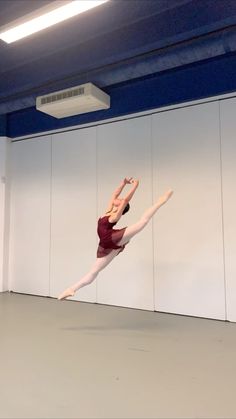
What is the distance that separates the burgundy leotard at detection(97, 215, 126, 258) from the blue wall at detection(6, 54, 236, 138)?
2.04m

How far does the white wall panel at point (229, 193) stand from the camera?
12.8 ft

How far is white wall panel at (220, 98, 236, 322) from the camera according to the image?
3.90 metres

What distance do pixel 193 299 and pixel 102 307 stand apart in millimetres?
1387

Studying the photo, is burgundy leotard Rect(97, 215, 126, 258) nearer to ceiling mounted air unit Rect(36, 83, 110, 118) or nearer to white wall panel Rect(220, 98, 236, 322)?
white wall panel Rect(220, 98, 236, 322)

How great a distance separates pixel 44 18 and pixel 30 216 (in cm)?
345

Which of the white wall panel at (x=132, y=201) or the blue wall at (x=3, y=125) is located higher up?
the blue wall at (x=3, y=125)

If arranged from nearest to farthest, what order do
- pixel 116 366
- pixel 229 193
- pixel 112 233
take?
pixel 116 366 → pixel 112 233 → pixel 229 193

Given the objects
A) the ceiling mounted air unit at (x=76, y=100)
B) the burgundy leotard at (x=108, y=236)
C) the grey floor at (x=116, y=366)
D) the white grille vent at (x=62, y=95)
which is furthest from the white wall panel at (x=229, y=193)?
the white grille vent at (x=62, y=95)

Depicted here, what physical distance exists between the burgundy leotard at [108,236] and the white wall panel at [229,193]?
4.84ft

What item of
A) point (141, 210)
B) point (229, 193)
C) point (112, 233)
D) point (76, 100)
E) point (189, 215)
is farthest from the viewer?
point (141, 210)

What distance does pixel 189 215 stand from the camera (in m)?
4.22

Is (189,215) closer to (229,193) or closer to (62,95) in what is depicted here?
(229,193)

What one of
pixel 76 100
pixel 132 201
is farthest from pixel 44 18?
pixel 132 201

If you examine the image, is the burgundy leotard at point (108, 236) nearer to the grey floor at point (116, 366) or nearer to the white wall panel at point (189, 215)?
the grey floor at point (116, 366)
